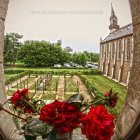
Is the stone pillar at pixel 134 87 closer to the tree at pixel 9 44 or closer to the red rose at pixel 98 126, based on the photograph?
the red rose at pixel 98 126

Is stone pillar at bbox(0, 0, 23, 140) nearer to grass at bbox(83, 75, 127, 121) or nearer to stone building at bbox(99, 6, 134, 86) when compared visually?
grass at bbox(83, 75, 127, 121)

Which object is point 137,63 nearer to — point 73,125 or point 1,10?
point 73,125

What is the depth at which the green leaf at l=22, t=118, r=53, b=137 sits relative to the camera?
450mm

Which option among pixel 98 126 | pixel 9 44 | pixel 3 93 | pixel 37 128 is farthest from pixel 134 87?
pixel 9 44

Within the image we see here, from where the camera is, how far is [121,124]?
0.83m

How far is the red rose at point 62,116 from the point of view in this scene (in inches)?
19.8

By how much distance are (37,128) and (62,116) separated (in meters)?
0.13

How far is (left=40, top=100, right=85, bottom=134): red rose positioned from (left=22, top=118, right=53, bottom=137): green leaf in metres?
0.04

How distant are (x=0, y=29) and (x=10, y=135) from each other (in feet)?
3.03

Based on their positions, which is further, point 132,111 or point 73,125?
point 132,111

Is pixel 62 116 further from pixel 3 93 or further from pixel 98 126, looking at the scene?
pixel 3 93

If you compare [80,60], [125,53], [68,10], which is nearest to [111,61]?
[125,53]

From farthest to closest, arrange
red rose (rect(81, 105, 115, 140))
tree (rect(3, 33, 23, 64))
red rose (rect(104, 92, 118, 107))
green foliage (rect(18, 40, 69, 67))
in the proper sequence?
green foliage (rect(18, 40, 69, 67)) → tree (rect(3, 33, 23, 64)) → red rose (rect(104, 92, 118, 107)) → red rose (rect(81, 105, 115, 140))

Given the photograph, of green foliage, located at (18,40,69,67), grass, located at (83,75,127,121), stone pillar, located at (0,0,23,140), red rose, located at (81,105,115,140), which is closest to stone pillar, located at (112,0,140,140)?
grass, located at (83,75,127,121)
